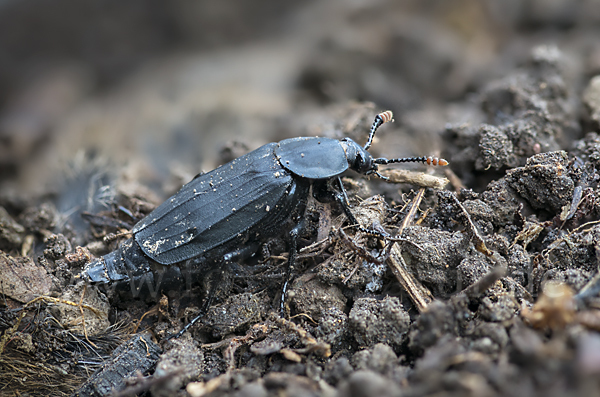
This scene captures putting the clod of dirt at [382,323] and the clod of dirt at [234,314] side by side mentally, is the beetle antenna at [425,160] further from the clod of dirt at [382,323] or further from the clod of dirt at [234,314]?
the clod of dirt at [234,314]

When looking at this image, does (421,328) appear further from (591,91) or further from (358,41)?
(358,41)

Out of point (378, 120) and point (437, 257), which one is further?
point (378, 120)

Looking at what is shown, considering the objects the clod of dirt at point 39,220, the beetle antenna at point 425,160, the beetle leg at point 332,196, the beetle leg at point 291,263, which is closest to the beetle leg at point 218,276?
the beetle leg at point 291,263

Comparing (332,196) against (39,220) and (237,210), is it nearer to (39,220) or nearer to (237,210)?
(237,210)

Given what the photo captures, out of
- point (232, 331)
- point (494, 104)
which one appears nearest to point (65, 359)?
point (232, 331)

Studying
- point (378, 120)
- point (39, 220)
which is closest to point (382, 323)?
point (378, 120)

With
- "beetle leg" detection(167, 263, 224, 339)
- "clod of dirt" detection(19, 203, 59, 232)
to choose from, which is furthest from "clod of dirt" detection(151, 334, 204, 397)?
"clod of dirt" detection(19, 203, 59, 232)
